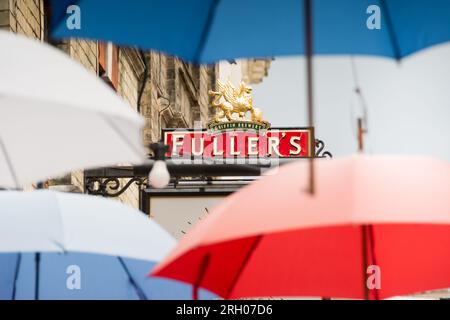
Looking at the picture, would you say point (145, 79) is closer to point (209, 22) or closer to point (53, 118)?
point (53, 118)

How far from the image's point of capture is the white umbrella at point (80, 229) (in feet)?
15.2

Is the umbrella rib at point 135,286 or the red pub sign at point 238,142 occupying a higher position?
the red pub sign at point 238,142

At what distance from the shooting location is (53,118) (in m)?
4.99

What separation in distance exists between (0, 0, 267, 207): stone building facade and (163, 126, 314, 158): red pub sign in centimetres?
89

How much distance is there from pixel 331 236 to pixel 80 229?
4.19 feet

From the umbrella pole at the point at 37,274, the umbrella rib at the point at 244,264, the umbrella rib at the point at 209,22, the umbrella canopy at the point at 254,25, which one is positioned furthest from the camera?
the umbrella pole at the point at 37,274

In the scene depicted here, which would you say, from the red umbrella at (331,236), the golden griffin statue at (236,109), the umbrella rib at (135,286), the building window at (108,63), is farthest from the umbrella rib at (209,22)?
the building window at (108,63)

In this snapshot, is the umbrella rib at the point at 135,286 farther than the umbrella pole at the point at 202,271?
Yes

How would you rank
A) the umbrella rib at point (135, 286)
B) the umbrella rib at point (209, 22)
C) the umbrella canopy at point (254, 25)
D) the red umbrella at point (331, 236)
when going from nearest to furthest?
1. the red umbrella at point (331, 236)
2. the umbrella canopy at point (254, 25)
3. the umbrella rib at point (209, 22)
4. the umbrella rib at point (135, 286)

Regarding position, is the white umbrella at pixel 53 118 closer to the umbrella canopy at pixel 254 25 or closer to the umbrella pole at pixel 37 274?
the umbrella canopy at pixel 254 25

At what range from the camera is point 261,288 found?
482 centimetres
